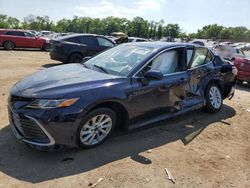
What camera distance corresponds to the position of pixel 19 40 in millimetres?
21375

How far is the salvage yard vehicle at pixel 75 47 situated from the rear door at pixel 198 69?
733 centimetres

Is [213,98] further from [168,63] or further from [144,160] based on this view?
[144,160]

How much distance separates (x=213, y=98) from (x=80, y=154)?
368 cm

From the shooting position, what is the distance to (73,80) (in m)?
4.60

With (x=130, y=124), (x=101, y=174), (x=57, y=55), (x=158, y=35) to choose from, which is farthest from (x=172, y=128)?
(x=158, y=35)

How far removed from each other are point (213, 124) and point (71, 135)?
3287mm

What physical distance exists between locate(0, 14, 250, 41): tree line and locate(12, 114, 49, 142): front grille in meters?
92.2

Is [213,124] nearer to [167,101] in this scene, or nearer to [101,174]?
[167,101]

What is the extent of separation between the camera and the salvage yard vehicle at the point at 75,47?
13.0 m

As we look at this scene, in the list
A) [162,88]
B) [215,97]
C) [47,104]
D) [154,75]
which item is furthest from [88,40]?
[47,104]

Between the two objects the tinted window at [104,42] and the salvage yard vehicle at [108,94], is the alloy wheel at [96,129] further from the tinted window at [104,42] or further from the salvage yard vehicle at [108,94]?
the tinted window at [104,42]

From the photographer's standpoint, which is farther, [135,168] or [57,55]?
[57,55]

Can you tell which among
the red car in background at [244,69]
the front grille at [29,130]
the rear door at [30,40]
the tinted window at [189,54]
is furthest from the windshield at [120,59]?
the rear door at [30,40]

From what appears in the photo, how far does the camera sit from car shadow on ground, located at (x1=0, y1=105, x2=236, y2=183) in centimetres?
398
